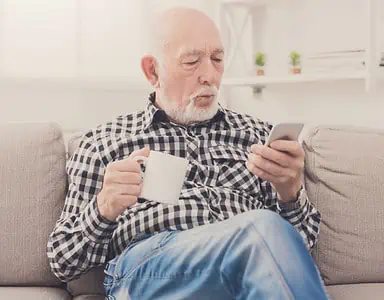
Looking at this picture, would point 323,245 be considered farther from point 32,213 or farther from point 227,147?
point 32,213

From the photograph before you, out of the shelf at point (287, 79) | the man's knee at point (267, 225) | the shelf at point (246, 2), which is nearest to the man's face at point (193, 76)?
the man's knee at point (267, 225)

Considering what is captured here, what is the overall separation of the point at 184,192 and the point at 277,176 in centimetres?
24

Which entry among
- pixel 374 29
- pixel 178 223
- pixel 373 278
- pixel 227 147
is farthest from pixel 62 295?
pixel 374 29

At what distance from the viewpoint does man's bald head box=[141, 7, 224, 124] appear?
174 cm

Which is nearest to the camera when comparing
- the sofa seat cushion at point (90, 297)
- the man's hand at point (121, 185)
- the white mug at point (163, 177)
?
the white mug at point (163, 177)

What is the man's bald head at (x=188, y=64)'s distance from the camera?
5.70ft

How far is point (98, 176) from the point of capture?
5.40 ft

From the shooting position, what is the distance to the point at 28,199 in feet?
5.58

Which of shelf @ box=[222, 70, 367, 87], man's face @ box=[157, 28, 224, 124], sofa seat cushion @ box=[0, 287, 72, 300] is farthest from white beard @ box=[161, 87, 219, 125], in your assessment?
shelf @ box=[222, 70, 367, 87]

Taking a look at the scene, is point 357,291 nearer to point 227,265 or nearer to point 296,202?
point 296,202

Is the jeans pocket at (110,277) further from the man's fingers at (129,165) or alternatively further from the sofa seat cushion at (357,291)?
the sofa seat cushion at (357,291)

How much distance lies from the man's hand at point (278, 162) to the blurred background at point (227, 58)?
0.96 m

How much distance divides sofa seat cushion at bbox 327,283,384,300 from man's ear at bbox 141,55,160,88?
677 mm

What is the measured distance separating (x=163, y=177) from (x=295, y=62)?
1382 mm
